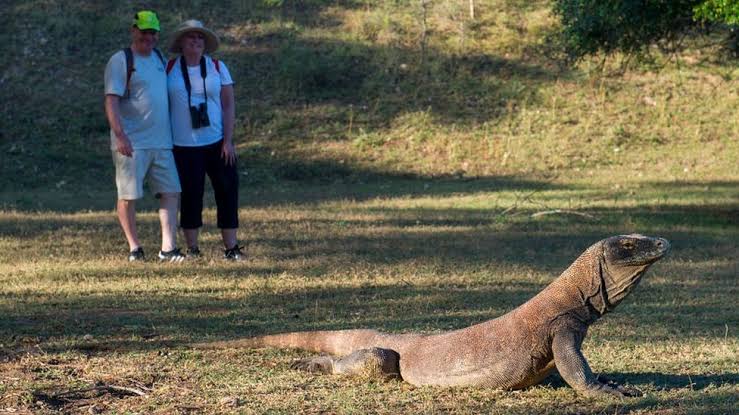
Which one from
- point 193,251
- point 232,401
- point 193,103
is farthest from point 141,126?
point 232,401

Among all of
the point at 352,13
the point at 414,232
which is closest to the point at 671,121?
the point at 352,13

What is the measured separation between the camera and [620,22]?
1450 centimetres

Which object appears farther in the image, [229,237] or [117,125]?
[229,237]

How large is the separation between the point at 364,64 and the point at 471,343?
1903 centimetres

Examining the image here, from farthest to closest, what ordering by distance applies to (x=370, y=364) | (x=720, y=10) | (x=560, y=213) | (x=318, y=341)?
(x=560, y=213)
(x=720, y=10)
(x=318, y=341)
(x=370, y=364)

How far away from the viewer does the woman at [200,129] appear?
1038 centimetres

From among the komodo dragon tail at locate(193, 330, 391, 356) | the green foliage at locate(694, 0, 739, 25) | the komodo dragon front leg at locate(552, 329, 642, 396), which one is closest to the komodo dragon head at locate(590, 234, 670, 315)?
the komodo dragon front leg at locate(552, 329, 642, 396)

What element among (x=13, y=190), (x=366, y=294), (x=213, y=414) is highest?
(x=213, y=414)

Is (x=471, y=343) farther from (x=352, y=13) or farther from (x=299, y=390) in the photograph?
(x=352, y=13)

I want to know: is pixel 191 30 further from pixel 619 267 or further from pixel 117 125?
pixel 619 267

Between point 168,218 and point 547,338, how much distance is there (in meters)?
5.54

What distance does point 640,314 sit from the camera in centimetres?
829

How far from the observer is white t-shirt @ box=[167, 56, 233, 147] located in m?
10.4

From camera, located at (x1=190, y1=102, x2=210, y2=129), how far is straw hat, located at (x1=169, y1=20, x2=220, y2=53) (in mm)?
599
